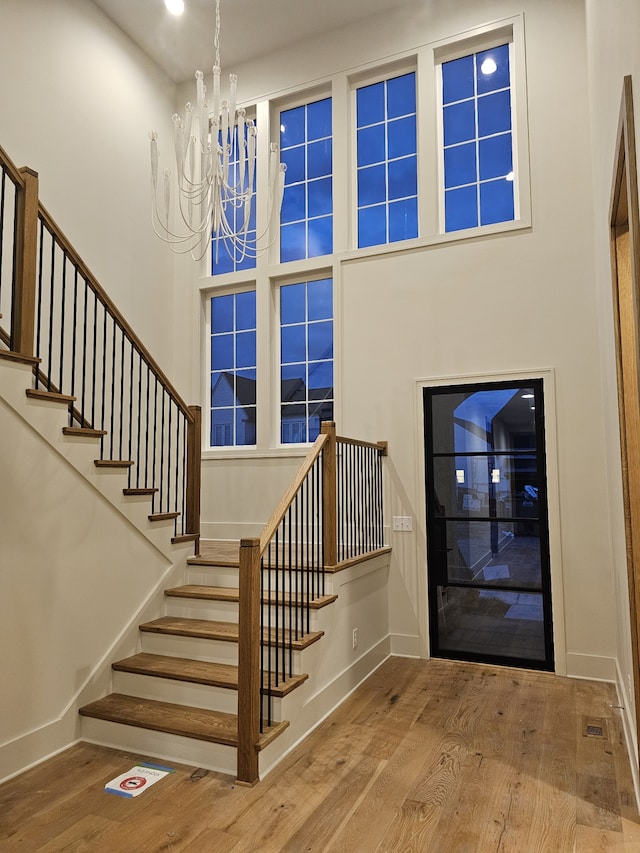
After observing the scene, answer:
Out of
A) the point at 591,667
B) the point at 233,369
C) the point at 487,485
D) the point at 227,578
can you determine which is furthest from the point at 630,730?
the point at 233,369

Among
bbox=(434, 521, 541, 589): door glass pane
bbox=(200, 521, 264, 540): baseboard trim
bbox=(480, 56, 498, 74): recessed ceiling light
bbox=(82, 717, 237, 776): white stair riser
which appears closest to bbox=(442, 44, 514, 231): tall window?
bbox=(480, 56, 498, 74): recessed ceiling light

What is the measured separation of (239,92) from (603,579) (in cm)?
552

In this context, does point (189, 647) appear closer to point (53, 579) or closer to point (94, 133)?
point (53, 579)

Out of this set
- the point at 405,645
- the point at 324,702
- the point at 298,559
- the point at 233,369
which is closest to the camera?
the point at 324,702

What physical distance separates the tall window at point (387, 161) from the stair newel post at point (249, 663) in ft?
11.5

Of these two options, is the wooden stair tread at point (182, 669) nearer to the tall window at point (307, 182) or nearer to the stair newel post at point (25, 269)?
the stair newel post at point (25, 269)

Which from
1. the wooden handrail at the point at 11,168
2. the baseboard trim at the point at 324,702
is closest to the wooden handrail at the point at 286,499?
the baseboard trim at the point at 324,702

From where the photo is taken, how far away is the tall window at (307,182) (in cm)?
570

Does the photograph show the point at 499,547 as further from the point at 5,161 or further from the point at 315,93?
the point at 315,93

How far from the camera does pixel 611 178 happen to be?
2.92 meters

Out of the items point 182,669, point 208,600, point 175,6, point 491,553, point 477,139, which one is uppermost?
point 175,6

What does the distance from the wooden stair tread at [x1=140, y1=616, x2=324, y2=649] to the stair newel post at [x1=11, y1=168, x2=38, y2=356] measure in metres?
1.81

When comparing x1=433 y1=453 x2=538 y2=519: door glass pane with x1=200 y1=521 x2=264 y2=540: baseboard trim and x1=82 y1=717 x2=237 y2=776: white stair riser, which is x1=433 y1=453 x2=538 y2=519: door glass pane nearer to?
x1=200 y1=521 x2=264 y2=540: baseboard trim

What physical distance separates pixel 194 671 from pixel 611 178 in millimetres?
3381
